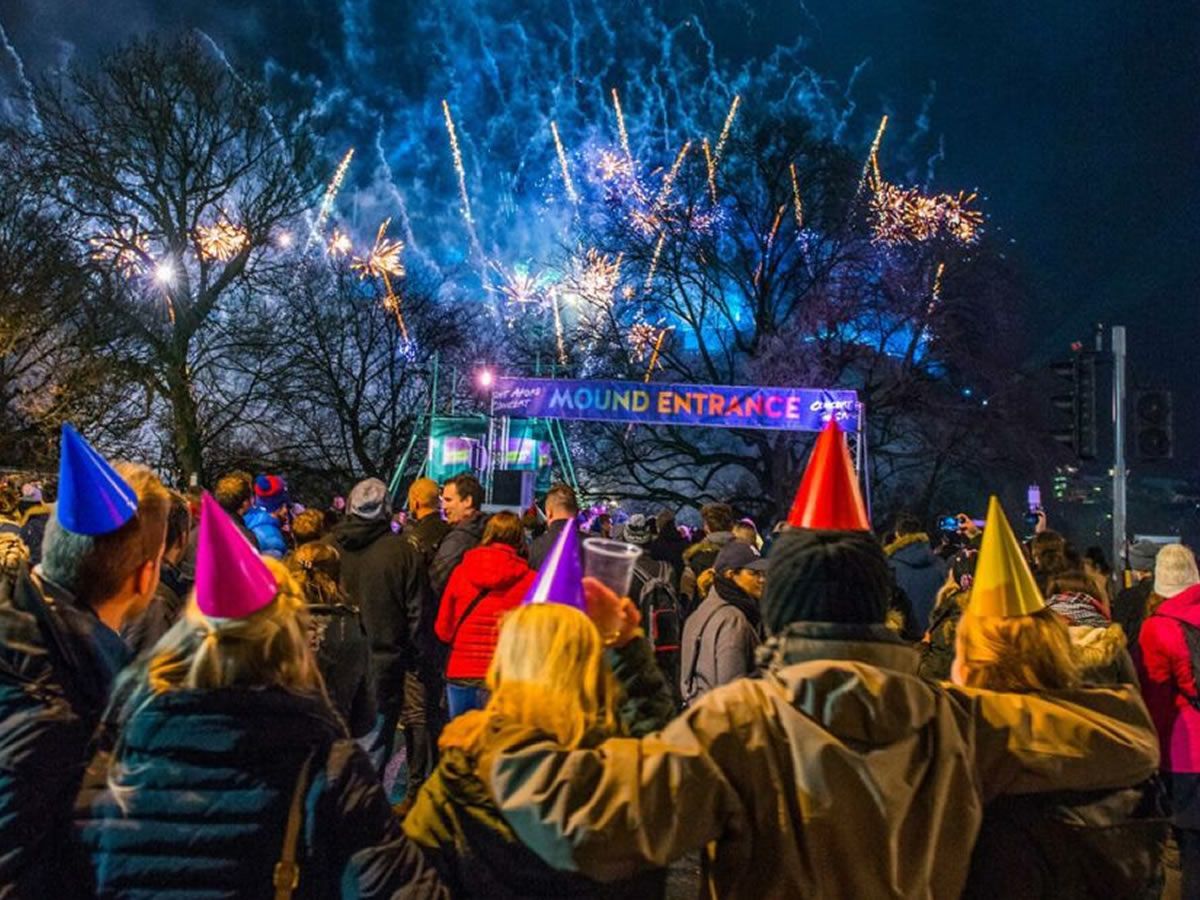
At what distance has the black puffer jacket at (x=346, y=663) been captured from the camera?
15.8ft

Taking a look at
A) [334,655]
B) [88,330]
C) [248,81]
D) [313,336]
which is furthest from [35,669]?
[313,336]

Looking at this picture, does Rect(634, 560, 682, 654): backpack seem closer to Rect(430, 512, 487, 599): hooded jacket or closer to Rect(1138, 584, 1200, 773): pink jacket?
Rect(430, 512, 487, 599): hooded jacket

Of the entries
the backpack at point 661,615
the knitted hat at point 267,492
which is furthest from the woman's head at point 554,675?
the knitted hat at point 267,492

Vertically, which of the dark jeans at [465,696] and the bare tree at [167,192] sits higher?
the bare tree at [167,192]

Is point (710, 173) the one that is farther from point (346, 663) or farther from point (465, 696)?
point (346, 663)

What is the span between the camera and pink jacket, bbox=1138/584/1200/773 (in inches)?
206

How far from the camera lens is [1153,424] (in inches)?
539

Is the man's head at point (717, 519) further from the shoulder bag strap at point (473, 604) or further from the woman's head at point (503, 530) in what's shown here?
the shoulder bag strap at point (473, 604)

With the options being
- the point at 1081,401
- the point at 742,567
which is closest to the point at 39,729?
the point at 742,567

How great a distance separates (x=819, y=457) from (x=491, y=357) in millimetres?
34653

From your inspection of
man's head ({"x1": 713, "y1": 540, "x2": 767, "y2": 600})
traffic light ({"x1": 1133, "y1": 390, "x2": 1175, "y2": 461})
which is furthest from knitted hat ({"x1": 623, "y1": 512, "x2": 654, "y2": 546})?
traffic light ({"x1": 1133, "y1": 390, "x2": 1175, "y2": 461})

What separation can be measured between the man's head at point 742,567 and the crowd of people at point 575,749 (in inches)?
122

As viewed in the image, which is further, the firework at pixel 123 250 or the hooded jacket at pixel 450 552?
the firework at pixel 123 250

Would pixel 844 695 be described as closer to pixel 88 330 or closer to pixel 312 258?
pixel 88 330
